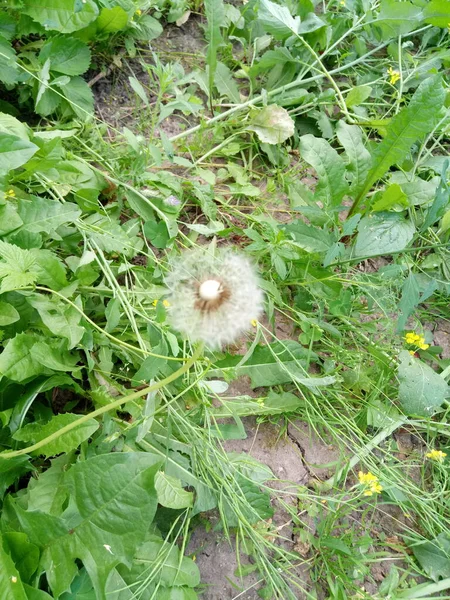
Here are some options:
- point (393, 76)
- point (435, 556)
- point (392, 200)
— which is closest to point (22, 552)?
point (435, 556)

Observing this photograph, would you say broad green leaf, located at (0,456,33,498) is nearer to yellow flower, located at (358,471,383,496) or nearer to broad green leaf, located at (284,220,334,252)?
yellow flower, located at (358,471,383,496)

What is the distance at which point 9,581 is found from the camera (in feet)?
4.31

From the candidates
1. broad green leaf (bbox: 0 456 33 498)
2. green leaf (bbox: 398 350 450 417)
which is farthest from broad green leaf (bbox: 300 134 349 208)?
broad green leaf (bbox: 0 456 33 498)

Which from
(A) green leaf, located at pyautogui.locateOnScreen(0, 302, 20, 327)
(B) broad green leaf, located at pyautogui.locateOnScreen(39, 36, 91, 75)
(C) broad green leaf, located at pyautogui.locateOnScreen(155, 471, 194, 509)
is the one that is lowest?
(C) broad green leaf, located at pyautogui.locateOnScreen(155, 471, 194, 509)

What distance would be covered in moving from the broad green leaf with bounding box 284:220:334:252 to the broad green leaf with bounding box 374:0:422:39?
4.42ft

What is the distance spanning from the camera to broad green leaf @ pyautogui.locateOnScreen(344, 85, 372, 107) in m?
2.64

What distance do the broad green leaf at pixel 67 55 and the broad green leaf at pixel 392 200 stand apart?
1.43 metres

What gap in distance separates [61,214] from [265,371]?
3.13ft

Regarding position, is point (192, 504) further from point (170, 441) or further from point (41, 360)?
point (41, 360)

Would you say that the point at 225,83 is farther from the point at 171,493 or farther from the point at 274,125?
the point at 171,493

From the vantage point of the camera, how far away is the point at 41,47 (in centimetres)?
227

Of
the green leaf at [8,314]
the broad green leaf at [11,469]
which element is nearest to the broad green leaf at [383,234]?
the green leaf at [8,314]

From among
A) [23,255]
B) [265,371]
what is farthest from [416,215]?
[23,255]

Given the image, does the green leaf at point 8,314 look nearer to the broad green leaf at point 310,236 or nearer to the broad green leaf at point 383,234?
the broad green leaf at point 310,236
